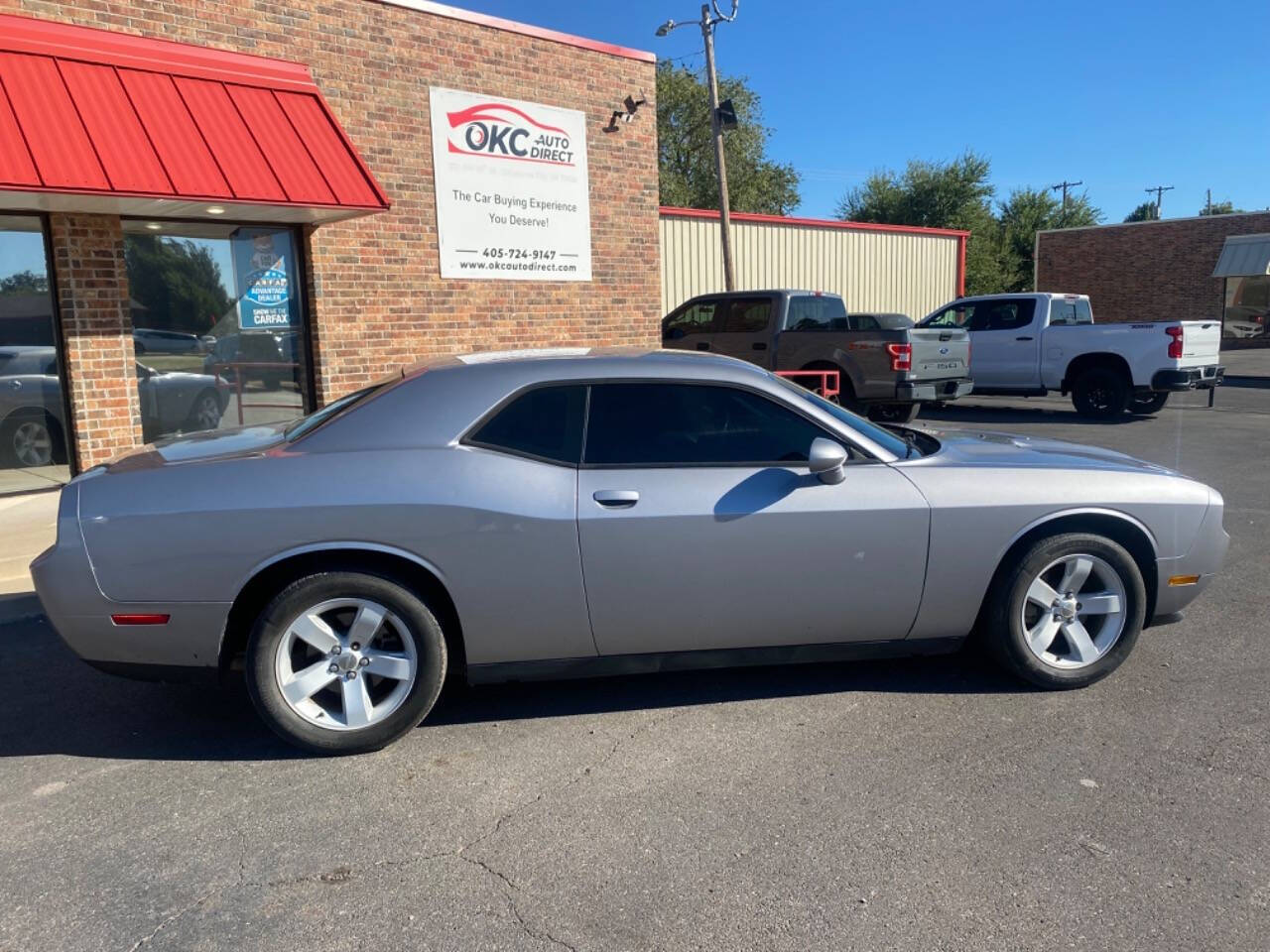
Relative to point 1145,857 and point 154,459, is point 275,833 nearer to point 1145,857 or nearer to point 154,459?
point 154,459

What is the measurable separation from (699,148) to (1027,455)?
137 feet

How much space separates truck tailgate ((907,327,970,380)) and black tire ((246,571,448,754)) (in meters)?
10.00

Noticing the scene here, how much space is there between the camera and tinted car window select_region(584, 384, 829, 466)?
4.11m

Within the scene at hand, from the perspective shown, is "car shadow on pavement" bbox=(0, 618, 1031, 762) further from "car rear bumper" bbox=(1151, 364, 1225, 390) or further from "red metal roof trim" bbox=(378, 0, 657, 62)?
"car rear bumper" bbox=(1151, 364, 1225, 390)

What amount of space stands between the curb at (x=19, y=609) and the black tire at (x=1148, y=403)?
14009 mm

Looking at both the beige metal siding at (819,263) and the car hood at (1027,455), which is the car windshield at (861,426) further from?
the beige metal siding at (819,263)

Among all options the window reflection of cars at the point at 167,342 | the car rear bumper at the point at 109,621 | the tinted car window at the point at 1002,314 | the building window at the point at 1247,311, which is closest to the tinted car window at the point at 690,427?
the car rear bumper at the point at 109,621

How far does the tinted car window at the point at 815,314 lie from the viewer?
13.9 meters

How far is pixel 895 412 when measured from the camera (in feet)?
47.0

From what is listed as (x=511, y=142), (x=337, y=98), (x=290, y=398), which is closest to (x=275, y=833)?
(x=290, y=398)

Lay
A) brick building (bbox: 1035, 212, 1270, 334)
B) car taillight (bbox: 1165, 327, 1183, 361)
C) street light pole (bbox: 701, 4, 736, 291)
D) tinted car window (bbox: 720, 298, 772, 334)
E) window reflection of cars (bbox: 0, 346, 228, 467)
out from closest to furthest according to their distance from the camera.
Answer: window reflection of cars (bbox: 0, 346, 228, 467)
car taillight (bbox: 1165, 327, 1183, 361)
tinted car window (bbox: 720, 298, 772, 334)
street light pole (bbox: 701, 4, 736, 291)
brick building (bbox: 1035, 212, 1270, 334)

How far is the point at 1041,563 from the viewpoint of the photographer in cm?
421

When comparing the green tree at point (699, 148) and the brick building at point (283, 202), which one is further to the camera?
the green tree at point (699, 148)

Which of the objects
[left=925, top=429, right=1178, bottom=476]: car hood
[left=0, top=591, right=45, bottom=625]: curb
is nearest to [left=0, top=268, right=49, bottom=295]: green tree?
[left=0, top=591, right=45, bottom=625]: curb
